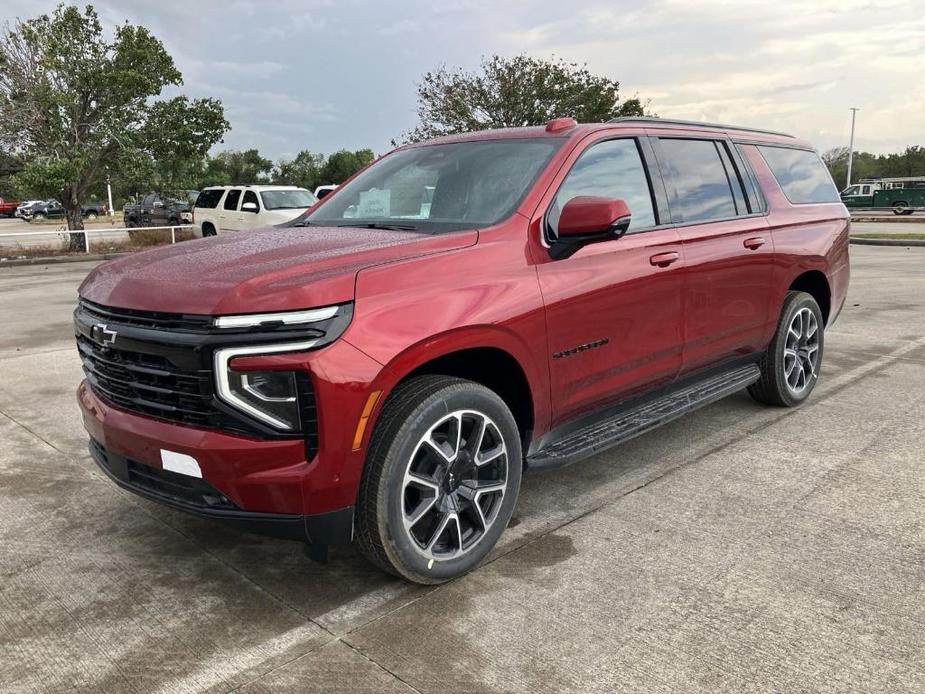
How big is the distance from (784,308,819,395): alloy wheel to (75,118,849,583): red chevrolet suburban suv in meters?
0.73

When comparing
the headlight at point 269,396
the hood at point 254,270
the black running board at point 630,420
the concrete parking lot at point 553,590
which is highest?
the hood at point 254,270

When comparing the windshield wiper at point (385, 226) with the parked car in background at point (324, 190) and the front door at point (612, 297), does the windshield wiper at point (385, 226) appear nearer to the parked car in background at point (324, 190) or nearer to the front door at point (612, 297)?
the front door at point (612, 297)

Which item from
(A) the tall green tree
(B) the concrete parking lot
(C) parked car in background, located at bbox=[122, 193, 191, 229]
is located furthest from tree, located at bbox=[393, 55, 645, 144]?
(A) the tall green tree

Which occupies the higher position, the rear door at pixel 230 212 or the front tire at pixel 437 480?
the rear door at pixel 230 212

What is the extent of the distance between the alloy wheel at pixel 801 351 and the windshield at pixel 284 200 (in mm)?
14275

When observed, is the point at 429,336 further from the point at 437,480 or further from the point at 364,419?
the point at 437,480

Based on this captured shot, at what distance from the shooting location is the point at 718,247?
4.30 meters

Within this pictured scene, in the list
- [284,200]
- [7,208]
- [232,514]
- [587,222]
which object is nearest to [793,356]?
[587,222]

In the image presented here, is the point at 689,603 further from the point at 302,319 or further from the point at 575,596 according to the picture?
the point at 302,319

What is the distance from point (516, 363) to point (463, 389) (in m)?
0.36

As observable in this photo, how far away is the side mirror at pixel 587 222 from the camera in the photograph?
10.4ft

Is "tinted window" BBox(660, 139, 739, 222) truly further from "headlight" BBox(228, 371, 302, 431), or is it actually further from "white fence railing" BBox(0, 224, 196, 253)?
"white fence railing" BBox(0, 224, 196, 253)

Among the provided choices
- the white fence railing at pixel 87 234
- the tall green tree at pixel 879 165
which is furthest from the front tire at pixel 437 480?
the tall green tree at pixel 879 165

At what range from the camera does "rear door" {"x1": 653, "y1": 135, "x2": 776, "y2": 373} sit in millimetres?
4133
